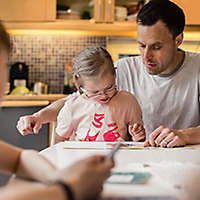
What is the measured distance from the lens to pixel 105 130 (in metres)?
1.34

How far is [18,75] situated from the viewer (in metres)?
3.16

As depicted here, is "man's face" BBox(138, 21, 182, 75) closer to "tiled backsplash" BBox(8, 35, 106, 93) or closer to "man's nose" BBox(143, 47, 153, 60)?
"man's nose" BBox(143, 47, 153, 60)

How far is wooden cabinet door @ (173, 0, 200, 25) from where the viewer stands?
10.0 feet

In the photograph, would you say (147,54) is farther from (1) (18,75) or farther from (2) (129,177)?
(1) (18,75)

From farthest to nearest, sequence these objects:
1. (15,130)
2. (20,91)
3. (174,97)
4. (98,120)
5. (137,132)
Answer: (20,91)
(15,130)
(174,97)
(98,120)
(137,132)

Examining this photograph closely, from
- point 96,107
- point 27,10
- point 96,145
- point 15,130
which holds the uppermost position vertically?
point 27,10

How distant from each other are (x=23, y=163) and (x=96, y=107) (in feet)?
2.42

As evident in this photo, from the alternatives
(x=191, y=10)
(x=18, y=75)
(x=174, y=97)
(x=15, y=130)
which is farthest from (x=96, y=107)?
(x=191, y=10)

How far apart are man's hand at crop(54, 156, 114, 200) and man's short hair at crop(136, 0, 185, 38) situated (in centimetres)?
118

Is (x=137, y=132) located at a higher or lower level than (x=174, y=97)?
lower

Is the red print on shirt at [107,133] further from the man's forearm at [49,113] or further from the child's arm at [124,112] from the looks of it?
the man's forearm at [49,113]

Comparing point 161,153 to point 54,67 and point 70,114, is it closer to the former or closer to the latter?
point 70,114

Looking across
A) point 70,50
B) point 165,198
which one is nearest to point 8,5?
point 70,50

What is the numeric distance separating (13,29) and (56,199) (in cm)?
286
